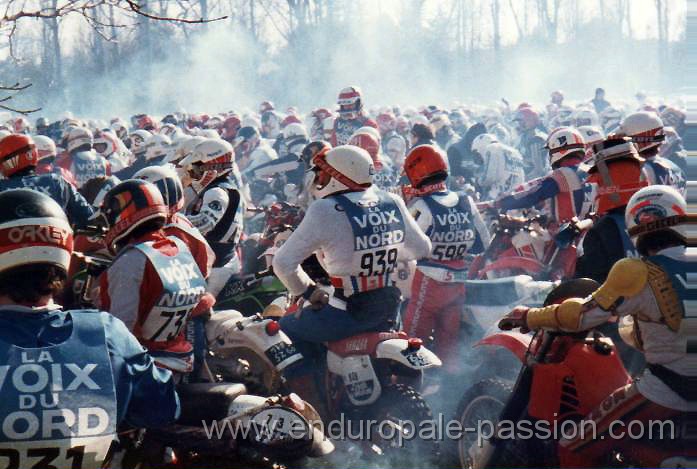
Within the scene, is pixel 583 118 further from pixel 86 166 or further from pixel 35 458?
pixel 35 458

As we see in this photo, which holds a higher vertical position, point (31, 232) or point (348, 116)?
point (31, 232)

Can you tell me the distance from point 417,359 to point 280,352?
1021mm

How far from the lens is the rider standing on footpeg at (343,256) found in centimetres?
665

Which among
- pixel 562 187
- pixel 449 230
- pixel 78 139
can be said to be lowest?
pixel 449 230

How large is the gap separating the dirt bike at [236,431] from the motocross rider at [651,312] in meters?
1.46

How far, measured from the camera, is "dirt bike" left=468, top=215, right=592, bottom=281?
9.66 m

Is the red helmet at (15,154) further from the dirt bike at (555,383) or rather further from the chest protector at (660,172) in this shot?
the chest protector at (660,172)

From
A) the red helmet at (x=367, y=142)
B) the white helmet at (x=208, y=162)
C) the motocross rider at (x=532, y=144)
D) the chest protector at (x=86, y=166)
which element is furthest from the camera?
the motocross rider at (x=532, y=144)

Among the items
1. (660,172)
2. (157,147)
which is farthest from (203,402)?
(157,147)

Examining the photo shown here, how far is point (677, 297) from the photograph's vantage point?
4934 mm

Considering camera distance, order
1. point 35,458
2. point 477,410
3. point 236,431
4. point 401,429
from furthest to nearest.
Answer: point 401,429 → point 477,410 → point 236,431 → point 35,458

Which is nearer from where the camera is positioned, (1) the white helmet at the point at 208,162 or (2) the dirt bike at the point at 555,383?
(2) the dirt bike at the point at 555,383

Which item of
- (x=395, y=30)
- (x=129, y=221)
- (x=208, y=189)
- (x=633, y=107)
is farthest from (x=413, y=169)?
(x=395, y=30)

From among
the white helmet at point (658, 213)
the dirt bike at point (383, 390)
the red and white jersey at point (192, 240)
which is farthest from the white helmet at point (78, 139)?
the white helmet at point (658, 213)
